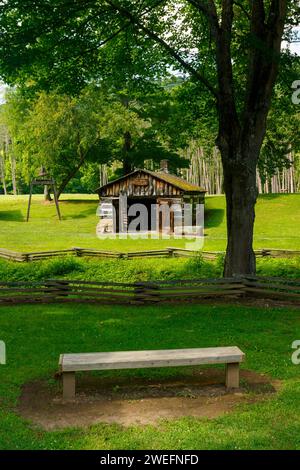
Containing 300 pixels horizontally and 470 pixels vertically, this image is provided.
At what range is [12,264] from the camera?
77.5 ft

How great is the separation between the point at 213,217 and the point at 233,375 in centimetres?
3274

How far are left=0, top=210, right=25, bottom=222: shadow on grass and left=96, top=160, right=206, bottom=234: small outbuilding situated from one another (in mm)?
10161

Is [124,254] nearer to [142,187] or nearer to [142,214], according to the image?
[142,187]

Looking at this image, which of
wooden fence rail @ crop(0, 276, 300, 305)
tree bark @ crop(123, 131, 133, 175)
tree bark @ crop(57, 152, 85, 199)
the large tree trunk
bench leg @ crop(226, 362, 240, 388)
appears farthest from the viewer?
tree bark @ crop(123, 131, 133, 175)

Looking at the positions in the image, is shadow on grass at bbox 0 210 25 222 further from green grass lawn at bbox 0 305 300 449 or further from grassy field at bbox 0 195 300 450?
green grass lawn at bbox 0 305 300 449

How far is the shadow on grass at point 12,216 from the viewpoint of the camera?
4388 cm

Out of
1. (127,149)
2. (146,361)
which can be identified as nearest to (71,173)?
(127,149)

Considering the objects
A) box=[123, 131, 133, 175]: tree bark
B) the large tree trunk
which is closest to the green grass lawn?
the large tree trunk

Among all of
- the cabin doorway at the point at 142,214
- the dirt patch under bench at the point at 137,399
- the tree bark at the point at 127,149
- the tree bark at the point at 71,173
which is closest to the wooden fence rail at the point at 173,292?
the dirt patch under bench at the point at 137,399

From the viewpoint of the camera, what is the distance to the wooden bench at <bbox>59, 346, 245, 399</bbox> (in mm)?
7109

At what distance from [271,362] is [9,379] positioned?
4.39 m

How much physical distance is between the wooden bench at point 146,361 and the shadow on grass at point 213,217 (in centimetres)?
2966

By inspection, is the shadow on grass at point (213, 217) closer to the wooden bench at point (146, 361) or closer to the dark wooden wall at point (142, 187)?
the dark wooden wall at point (142, 187)

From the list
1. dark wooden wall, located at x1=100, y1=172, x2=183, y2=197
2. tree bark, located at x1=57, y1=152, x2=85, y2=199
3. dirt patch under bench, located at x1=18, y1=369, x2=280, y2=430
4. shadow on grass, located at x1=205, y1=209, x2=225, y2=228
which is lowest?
dirt patch under bench, located at x1=18, y1=369, x2=280, y2=430
